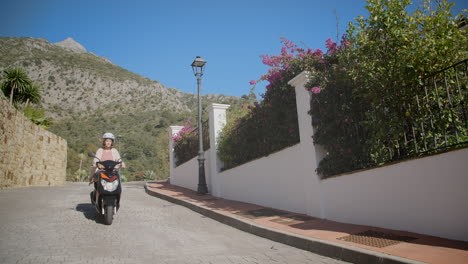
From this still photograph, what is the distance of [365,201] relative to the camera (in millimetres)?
5594

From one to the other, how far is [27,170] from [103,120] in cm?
4446

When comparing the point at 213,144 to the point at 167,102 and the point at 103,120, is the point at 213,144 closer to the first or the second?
the point at 103,120

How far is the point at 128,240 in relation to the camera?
529 centimetres

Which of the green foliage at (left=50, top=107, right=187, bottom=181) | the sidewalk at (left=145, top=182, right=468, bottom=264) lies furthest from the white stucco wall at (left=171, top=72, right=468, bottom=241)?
the green foliage at (left=50, top=107, right=187, bottom=181)

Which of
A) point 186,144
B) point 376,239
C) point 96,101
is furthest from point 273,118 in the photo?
point 96,101

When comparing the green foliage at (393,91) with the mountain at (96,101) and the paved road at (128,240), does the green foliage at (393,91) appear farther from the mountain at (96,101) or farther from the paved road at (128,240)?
the mountain at (96,101)

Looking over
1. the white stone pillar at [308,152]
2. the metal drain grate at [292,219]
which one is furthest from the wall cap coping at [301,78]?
the metal drain grate at [292,219]

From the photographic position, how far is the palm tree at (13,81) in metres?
19.8

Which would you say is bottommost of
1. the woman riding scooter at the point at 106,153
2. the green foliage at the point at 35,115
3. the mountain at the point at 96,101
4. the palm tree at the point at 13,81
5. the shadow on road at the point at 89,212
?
the shadow on road at the point at 89,212

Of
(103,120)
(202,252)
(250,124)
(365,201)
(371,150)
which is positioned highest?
(103,120)

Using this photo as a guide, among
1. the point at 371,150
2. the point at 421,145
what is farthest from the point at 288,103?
the point at 421,145

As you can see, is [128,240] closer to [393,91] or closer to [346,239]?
[346,239]

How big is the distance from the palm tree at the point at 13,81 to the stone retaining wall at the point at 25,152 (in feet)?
12.4

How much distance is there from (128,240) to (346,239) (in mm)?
3328
